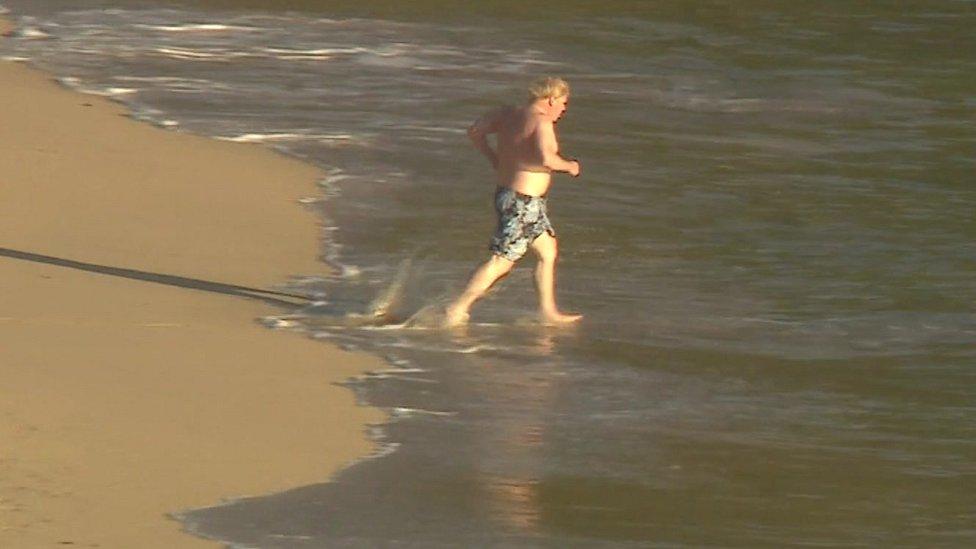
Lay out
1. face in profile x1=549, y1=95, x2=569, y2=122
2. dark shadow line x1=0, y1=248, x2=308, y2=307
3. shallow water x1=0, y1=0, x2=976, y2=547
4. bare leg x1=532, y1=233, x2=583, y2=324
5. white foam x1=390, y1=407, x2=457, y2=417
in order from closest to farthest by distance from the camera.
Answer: shallow water x1=0, y1=0, x2=976, y2=547, white foam x1=390, y1=407, x2=457, y2=417, face in profile x1=549, y1=95, x2=569, y2=122, bare leg x1=532, y1=233, x2=583, y2=324, dark shadow line x1=0, y1=248, x2=308, y2=307

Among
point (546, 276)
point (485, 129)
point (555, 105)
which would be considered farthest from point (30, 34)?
point (555, 105)

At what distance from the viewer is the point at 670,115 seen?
19.4 meters

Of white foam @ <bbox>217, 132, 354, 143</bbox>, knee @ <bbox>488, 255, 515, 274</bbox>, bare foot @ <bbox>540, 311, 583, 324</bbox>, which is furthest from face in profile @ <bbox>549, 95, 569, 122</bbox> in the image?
white foam @ <bbox>217, 132, 354, 143</bbox>

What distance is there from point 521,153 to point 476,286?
0.74 meters

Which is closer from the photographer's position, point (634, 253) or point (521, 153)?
point (521, 153)

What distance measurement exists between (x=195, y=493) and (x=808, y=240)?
716cm

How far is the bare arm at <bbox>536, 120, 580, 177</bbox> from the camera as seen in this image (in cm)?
1092

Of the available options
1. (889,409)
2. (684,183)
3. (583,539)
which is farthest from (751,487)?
(684,183)

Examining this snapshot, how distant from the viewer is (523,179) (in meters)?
11.2

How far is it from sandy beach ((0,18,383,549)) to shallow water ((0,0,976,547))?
0.93ft

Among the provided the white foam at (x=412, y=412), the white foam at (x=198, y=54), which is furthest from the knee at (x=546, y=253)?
the white foam at (x=198, y=54)

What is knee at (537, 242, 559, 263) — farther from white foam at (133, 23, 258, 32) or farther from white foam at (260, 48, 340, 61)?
white foam at (133, 23, 258, 32)

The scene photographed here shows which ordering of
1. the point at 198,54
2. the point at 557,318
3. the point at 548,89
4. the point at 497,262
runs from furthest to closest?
the point at 198,54
the point at 557,318
the point at 497,262
the point at 548,89

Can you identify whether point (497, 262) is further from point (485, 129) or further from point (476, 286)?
point (485, 129)
